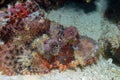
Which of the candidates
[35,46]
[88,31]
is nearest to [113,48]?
[88,31]

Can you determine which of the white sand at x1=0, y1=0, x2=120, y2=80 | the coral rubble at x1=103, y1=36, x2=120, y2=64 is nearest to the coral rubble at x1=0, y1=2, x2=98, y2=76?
the white sand at x1=0, y1=0, x2=120, y2=80

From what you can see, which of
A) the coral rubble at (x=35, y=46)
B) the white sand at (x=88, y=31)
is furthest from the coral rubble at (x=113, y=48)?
the coral rubble at (x=35, y=46)

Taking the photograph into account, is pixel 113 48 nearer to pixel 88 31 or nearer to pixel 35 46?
pixel 88 31

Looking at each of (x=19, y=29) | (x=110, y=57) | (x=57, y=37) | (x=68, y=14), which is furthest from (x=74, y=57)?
(x=68, y=14)

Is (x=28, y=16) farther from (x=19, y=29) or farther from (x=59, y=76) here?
(x=59, y=76)

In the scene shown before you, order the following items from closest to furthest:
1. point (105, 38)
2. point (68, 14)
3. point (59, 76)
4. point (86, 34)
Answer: point (59, 76)
point (105, 38)
point (86, 34)
point (68, 14)
